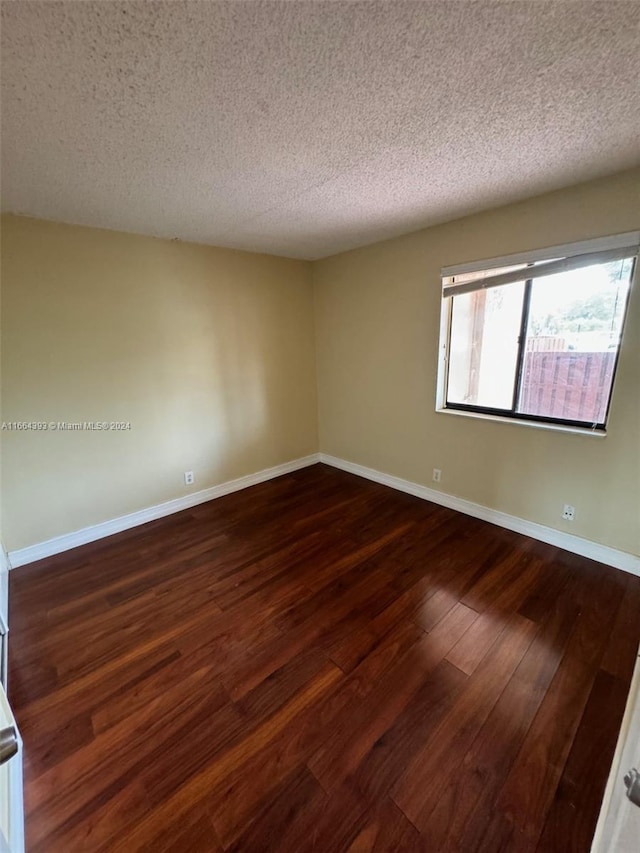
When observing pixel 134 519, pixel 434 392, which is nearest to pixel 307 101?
pixel 434 392

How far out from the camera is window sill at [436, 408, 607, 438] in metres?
2.17

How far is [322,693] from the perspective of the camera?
147 centimetres

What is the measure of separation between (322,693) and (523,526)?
76.8 inches

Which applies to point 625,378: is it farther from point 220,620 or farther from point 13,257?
point 13,257

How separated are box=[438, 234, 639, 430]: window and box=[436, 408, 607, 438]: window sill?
1.4 inches

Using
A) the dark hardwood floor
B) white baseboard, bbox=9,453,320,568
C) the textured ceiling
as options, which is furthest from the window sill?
white baseboard, bbox=9,453,320,568

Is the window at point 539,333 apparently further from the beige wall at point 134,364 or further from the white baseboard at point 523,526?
the beige wall at point 134,364

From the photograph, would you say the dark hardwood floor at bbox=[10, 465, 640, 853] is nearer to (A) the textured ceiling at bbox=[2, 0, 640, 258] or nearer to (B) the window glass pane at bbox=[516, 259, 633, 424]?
(B) the window glass pane at bbox=[516, 259, 633, 424]

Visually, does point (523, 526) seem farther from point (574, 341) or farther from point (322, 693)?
point (322, 693)

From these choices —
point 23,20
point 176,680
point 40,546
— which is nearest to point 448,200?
point 23,20

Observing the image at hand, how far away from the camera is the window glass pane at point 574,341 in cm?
207

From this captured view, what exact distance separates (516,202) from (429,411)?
161cm

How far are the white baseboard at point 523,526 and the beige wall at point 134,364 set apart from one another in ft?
4.74

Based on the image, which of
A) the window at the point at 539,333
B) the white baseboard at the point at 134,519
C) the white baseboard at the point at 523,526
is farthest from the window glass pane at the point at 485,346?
the white baseboard at the point at 134,519
